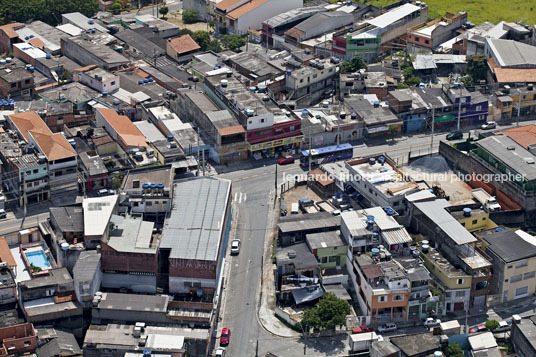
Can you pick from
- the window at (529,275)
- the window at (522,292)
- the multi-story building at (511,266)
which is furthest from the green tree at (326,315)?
the window at (529,275)

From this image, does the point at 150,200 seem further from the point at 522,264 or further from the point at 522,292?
the point at 522,292

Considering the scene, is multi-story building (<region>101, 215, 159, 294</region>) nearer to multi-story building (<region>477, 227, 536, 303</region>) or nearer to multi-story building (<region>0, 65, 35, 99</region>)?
multi-story building (<region>477, 227, 536, 303</region>)

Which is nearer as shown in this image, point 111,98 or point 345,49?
point 111,98

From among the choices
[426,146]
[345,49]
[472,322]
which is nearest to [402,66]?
[345,49]

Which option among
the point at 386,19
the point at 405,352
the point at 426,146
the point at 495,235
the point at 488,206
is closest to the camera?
the point at 405,352

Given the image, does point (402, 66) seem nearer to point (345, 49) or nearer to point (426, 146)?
point (345, 49)

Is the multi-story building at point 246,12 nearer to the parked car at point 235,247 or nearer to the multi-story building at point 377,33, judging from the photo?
the multi-story building at point 377,33
